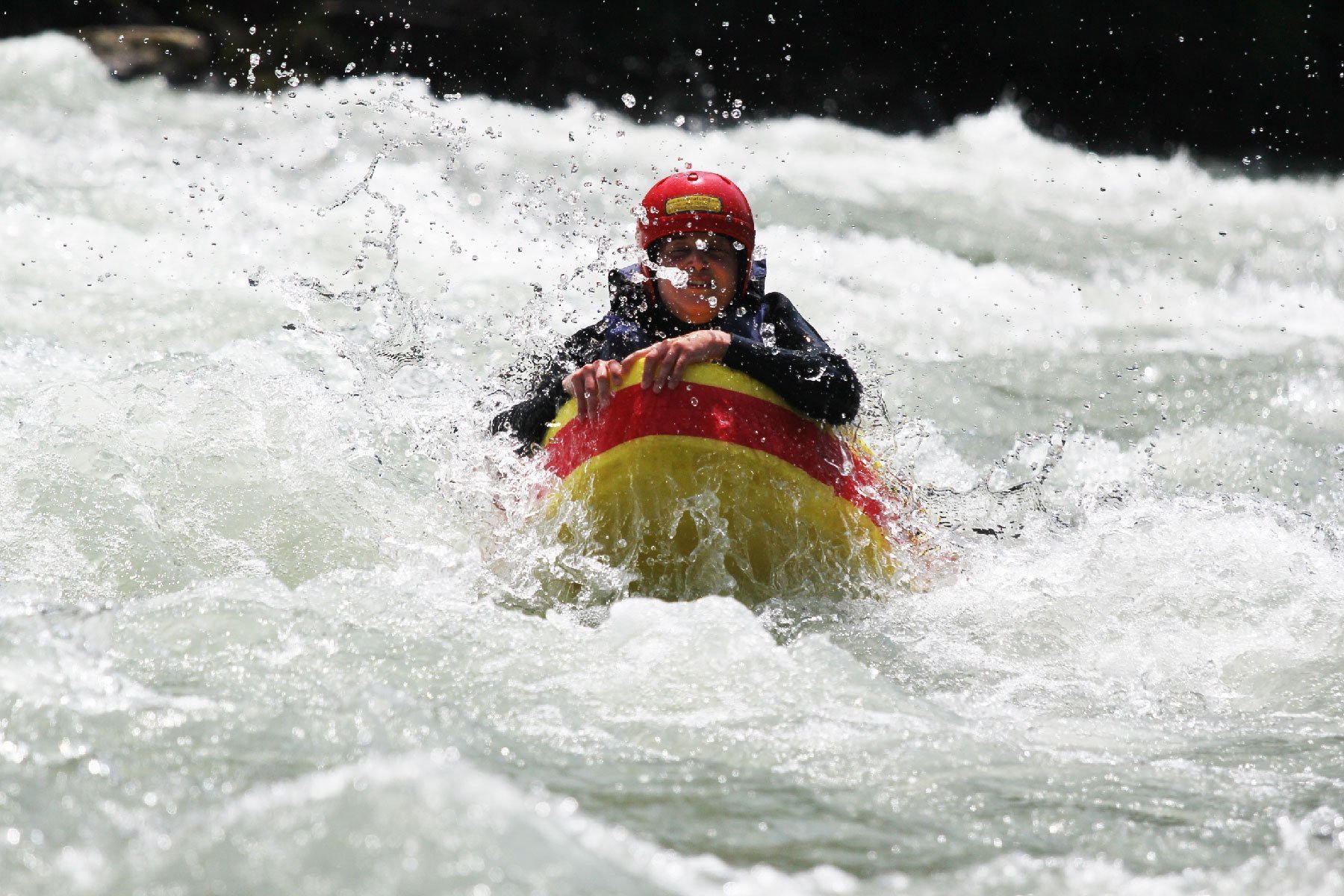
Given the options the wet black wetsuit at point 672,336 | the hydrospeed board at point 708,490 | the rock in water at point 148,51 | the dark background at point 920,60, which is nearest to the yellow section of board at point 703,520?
the hydrospeed board at point 708,490

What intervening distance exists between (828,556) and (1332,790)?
4.87 feet

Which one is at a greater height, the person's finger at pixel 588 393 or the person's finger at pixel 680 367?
the person's finger at pixel 680 367

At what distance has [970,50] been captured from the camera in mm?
17141

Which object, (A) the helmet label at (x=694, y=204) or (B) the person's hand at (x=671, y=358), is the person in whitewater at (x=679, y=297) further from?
(B) the person's hand at (x=671, y=358)

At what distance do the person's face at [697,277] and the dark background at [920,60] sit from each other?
1159 cm

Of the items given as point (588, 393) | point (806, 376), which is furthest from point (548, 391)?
point (806, 376)

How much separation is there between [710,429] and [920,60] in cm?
1478

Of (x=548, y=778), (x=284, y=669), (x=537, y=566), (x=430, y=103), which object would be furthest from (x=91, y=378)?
(x=430, y=103)

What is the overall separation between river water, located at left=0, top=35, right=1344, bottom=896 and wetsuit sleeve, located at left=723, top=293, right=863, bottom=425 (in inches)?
22.3

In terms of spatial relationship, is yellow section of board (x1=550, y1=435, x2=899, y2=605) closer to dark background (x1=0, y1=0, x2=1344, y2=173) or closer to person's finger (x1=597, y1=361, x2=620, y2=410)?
person's finger (x1=597, y1=361, x2=620, y2=410)

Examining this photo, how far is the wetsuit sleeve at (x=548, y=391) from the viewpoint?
397 cm

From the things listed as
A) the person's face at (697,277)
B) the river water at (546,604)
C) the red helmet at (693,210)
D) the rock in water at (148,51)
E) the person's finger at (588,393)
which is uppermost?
the rock in water at (148,51)

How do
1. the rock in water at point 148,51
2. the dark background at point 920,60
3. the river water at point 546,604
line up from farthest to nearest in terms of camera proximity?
1. the dark background at point 920,60
2. the rock in water at point 148,51
3. the river water at point 546,604

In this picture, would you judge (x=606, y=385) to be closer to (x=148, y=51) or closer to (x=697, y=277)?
(x=697, y=277)
